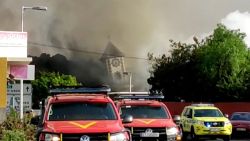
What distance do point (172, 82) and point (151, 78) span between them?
449 cm

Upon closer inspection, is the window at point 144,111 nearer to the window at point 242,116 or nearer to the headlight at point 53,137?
the headlight at point 53,137

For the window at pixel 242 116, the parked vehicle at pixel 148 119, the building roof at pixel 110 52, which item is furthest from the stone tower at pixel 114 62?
the parked vehicle at pixel 148 119

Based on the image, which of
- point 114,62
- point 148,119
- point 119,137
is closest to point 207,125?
point 148,119

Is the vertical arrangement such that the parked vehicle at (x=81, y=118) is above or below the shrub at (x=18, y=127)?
above

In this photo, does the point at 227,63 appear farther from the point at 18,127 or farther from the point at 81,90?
the point at 81,90

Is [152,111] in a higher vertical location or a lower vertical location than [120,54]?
lower

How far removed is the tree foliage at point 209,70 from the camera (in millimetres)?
65438

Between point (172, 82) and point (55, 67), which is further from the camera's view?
point (55, 67)

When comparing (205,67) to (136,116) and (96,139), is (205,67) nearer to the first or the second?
(136,116)

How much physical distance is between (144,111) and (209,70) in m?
50.5

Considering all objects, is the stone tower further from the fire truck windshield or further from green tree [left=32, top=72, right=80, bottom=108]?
the fire truck windshield

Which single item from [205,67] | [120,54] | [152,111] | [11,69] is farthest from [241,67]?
[120,54]

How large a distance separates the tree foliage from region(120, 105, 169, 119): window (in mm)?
48170

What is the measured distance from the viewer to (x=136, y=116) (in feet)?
56.3
